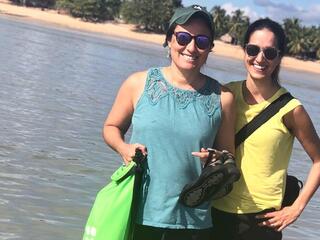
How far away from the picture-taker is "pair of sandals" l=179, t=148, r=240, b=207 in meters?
3.30

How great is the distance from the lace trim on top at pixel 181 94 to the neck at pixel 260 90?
36 centimetres

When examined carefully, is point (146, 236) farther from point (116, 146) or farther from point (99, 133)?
point (99, 133)

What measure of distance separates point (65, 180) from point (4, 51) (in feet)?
68.0

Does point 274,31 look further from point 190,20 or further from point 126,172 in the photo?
point 126,172

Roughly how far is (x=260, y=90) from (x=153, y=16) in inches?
4054

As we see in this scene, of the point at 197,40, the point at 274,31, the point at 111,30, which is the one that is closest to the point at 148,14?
the point at 111,30

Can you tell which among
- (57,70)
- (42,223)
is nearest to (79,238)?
(42,223)

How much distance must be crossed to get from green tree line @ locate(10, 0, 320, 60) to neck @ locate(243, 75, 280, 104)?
97.4m

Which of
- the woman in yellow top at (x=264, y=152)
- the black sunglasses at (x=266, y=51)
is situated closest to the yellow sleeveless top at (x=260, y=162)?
the woman in yellow top at (x=264, y=152)

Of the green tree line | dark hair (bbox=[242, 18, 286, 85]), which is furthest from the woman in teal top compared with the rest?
the green tree line

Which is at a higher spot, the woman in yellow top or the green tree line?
the woman in yellow top

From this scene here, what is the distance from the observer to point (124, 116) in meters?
3.60

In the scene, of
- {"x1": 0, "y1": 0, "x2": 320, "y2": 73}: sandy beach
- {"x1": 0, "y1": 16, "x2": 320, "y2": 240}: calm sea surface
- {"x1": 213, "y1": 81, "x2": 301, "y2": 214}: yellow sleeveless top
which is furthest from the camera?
{"x1": 0, "y1": 0, "x2": 320, "y2": 73}: sandy beach

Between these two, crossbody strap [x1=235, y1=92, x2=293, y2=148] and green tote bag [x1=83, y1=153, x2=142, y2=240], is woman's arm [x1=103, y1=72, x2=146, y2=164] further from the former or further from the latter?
crossbody strap [x1=235, y1=92, x2=293, y2=148]
